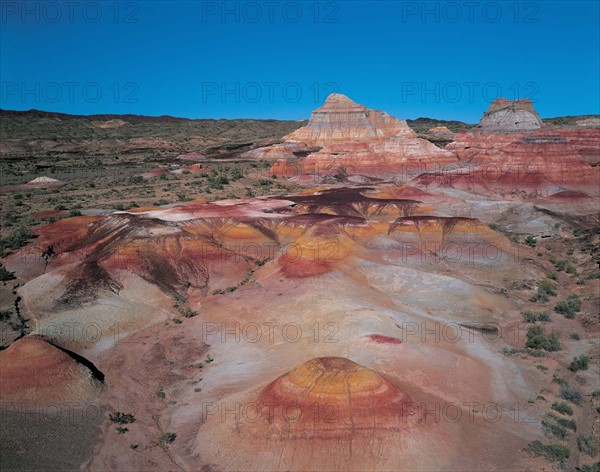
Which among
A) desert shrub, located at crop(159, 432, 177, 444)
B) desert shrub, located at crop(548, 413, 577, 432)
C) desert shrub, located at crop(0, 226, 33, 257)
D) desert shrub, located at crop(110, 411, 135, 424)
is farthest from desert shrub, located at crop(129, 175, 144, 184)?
desert shrub, located at crop(548, 413, 577, 432)

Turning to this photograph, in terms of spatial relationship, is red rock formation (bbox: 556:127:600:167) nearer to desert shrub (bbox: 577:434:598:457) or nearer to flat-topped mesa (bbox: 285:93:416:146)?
flat-topped mesa (bbox: 285:93:416:146)

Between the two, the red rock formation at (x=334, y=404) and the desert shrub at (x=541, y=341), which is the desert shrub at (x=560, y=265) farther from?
the red rock formation at (x=334, y=404)

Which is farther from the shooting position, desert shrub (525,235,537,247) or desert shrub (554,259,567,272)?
desert shrub (525,235,537,247)

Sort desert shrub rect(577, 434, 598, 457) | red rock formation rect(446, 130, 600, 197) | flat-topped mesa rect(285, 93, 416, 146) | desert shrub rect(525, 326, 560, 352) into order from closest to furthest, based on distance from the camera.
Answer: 1. desert shrub rect(577, 434, 598, 457)
2. desert shrub rect(525, 326, 560, 352)
3. red rock formation rect(446, 130, 600, 197)
4. flat-topped mesa rect(285, 93, 416, 146)

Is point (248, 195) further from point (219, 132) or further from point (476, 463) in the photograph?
point (219, 132)

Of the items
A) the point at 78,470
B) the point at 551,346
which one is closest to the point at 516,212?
the point at 551,346

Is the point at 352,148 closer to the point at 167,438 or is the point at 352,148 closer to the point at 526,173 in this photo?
the point at 526,173
